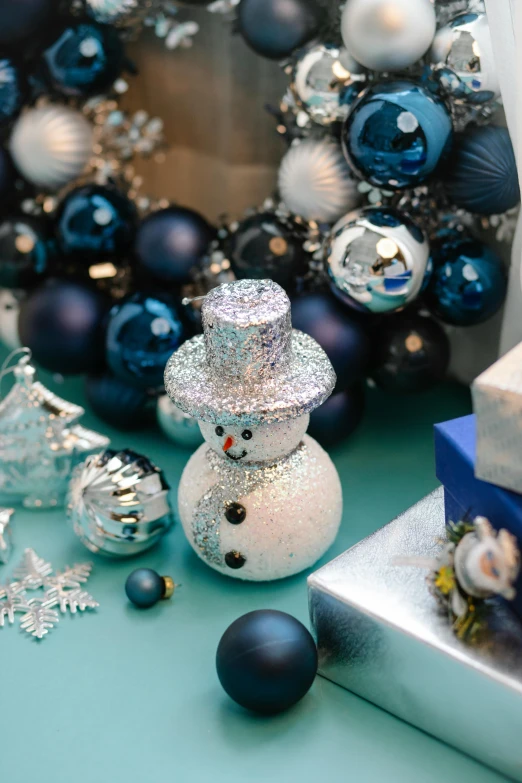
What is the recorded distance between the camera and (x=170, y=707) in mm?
797

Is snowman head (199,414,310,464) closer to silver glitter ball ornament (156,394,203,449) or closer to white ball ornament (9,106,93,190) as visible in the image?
silver glitter ball ornament (156,394,203,449)

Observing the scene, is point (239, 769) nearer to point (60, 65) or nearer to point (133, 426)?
point (133, 426)

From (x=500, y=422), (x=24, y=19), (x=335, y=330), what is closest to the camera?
(x=500, y=422)

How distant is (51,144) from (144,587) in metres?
0.60

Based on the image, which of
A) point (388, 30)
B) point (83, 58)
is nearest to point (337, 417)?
point (388, 30)

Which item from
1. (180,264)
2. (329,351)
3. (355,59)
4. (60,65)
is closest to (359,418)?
(329,351)

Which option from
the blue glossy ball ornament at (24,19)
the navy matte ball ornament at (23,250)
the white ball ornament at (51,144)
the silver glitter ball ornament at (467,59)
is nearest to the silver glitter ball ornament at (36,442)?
the navy matte ball ornament at (23,250)

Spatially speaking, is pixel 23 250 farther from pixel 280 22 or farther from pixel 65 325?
pixel 280 22

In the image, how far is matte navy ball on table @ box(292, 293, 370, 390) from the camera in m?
1.01

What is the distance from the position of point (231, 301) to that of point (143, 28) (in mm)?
575

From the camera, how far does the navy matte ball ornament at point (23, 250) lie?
3.82 ft

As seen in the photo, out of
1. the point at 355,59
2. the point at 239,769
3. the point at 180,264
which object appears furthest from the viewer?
the point at 180,264

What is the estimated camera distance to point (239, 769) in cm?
74

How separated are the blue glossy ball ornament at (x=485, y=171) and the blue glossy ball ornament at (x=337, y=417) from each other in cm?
27
